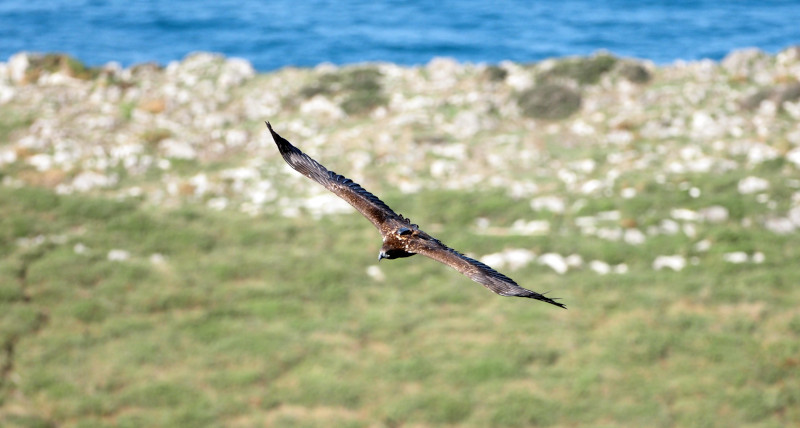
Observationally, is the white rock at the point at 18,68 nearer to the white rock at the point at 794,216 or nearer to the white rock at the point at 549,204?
the white rock at the point at 549,204

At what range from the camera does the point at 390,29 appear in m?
49.3

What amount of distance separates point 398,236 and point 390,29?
37631mm

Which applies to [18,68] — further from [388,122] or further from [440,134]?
[440,134]

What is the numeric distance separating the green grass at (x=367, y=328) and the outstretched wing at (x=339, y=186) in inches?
265

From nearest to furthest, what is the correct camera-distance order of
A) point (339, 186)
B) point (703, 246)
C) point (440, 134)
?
1. point (339, 186)
2. point (703, 246)
3. point (440, 134)

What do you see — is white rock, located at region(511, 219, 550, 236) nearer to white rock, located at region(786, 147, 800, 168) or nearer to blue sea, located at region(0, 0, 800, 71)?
white rock, located at region(786, 147, 800, 168)

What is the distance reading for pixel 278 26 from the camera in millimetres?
50312

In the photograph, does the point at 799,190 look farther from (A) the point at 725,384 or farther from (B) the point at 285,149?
(B) the point at 285,149

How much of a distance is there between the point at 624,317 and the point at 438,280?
422 centimetres

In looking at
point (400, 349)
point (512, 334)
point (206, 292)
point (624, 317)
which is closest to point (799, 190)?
Result: point (624, 317)

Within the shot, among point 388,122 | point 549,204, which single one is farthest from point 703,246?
point 388,122

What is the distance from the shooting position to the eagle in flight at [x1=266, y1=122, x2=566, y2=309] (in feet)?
37.1

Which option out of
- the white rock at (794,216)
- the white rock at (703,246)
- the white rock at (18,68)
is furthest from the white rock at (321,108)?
the white rock at (794,216)

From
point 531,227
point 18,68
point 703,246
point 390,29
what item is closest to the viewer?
point 703,246
